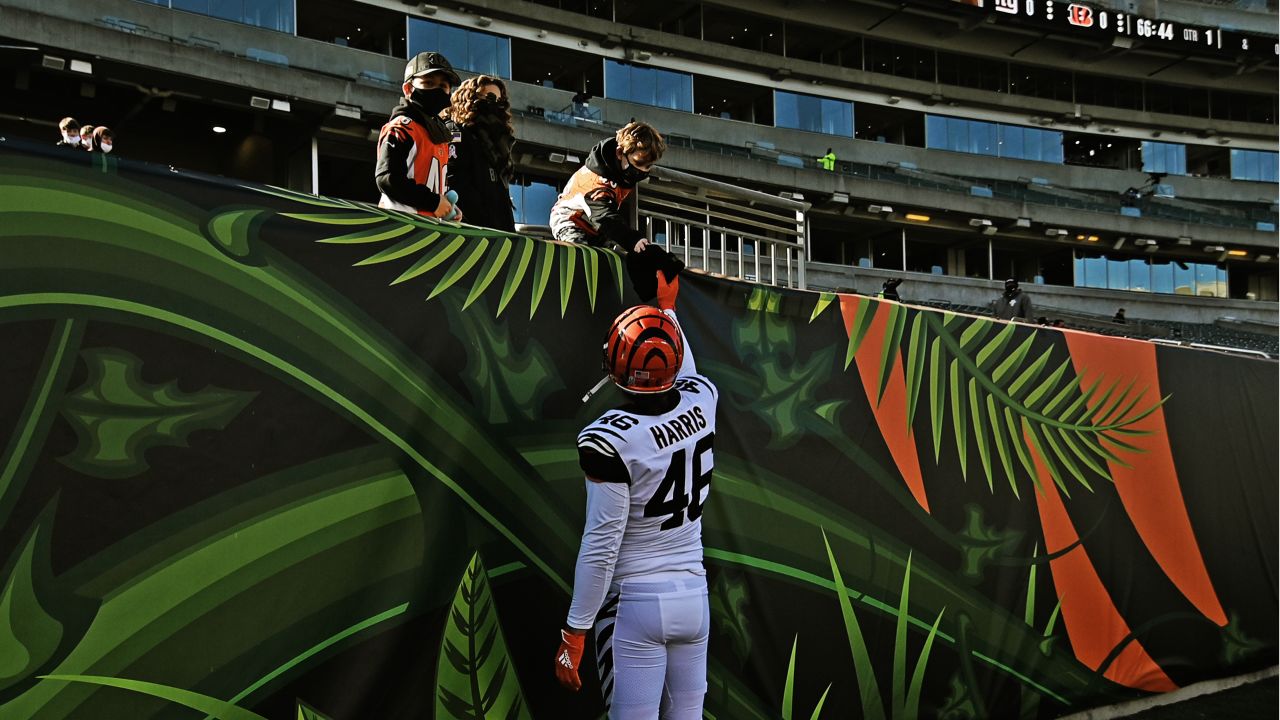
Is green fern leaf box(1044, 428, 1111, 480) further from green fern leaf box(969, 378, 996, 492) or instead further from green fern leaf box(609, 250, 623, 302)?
green fern leaf box(609, 250, 623, 302)

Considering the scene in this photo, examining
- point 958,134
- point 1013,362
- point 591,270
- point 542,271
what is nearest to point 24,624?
point 542,271

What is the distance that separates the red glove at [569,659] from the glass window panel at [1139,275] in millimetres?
41225

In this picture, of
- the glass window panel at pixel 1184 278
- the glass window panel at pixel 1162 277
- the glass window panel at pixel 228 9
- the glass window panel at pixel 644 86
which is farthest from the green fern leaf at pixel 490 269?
the glass window panel at pixel 1184 278

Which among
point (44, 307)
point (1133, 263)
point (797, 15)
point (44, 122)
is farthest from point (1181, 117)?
point (44, 307)

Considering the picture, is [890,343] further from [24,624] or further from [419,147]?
[24,624]

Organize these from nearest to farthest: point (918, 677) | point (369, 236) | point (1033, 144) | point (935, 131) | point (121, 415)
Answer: point (121, 415) < point (369, 236) < point (918, 677) < point (935, 131) < point (1033, 144)

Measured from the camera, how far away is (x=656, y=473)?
9.84 ft

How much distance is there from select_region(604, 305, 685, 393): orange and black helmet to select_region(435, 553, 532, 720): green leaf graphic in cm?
86

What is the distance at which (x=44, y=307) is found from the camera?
8.47 ft

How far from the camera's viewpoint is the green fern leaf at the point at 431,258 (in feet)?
10.9

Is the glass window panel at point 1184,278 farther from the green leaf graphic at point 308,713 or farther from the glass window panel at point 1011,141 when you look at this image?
the green leaf graphic at point 308,713

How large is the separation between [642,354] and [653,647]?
932 mm

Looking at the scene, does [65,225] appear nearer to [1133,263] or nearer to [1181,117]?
[1133,263]

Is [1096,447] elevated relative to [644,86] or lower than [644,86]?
lower
